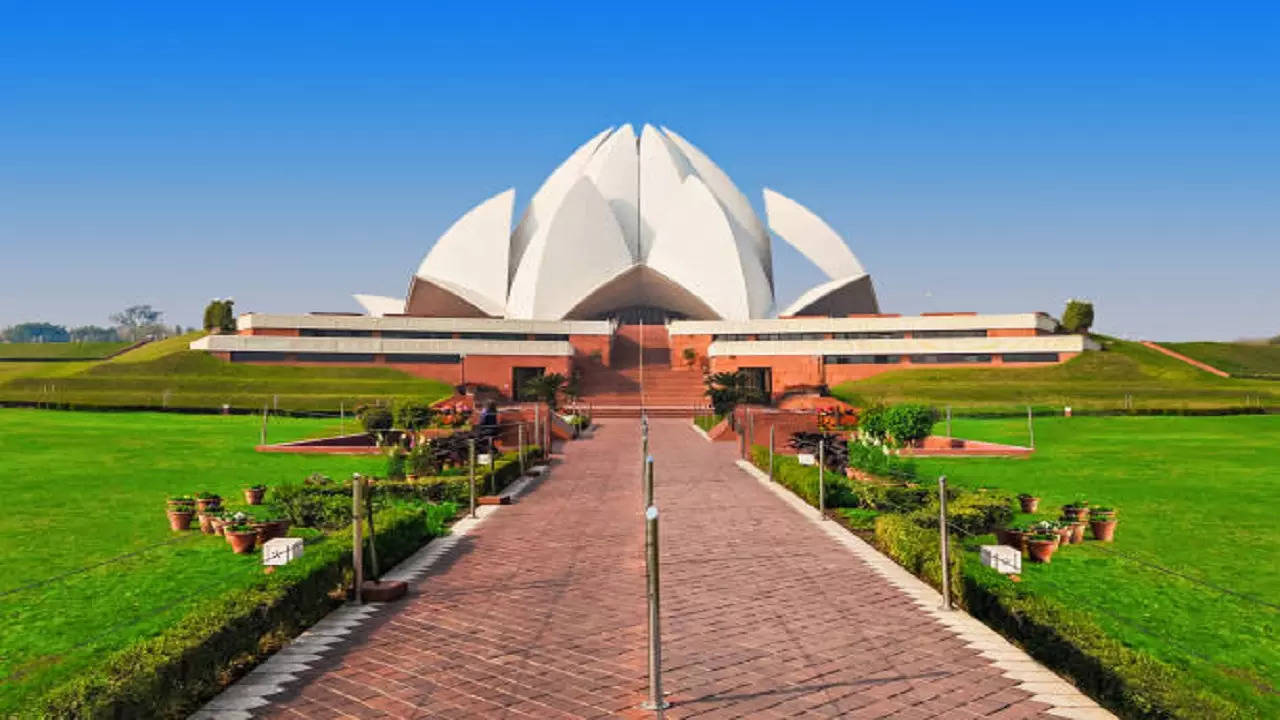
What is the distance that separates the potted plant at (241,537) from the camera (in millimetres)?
10578

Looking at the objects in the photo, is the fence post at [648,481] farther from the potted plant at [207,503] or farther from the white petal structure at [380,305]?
the white petal structure at [380,305]

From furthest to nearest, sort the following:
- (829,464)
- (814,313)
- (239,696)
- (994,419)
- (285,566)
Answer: (814,313) → (994,419) → (829,464) → (285,566) → (239,696)

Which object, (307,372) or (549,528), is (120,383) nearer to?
(307,372)

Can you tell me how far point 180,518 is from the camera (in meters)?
11.8

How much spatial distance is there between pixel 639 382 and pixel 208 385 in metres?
23.9

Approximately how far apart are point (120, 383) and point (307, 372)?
9409 millimetres

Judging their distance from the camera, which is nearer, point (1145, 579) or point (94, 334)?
point (1145, 579)

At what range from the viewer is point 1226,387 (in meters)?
45.5

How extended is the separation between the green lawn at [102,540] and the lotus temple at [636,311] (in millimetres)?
26499

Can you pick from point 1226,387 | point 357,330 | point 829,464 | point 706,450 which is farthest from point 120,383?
point 1226,387

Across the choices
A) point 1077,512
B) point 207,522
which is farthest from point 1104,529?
point 207,522

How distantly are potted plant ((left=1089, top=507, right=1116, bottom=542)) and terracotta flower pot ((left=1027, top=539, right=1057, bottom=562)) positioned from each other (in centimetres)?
140

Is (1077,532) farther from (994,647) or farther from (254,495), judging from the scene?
(254,495)

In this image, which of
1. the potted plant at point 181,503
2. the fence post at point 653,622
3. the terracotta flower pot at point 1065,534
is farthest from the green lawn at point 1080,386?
the fence post at point 653,622
